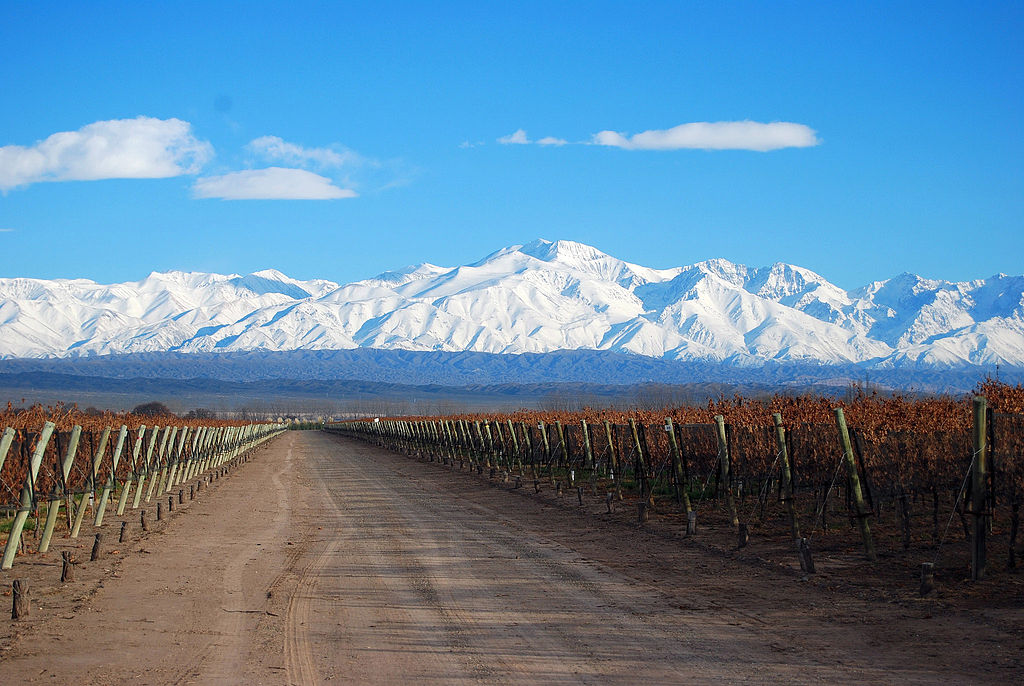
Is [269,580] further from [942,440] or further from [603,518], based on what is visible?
[942,440]

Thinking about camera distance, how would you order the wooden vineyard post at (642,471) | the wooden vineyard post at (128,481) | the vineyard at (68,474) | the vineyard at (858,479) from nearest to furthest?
the vineyard at (858,479) → the vineyard at (68,474) → the wooden vineyard post at (642,471) → the wooden vineyard post at (128,481)

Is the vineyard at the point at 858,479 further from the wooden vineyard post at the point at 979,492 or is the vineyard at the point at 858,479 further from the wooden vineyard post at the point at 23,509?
the wooden vineyard post at the point at 23,509

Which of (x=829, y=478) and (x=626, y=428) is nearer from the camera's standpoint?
(x=829, y=478)

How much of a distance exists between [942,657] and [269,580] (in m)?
8.40

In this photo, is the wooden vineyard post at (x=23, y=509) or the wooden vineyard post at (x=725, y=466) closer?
the wooden vineyard post at (x=23, y=509)

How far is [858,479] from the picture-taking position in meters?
15.4

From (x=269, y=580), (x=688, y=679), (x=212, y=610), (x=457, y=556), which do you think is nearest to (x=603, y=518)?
(x=457, y=556)

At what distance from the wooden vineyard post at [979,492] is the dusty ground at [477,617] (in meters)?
0.77

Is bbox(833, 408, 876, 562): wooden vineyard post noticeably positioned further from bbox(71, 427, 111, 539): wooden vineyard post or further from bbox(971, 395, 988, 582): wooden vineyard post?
bbox(71, 427, 111, 539): wooden vineyard post

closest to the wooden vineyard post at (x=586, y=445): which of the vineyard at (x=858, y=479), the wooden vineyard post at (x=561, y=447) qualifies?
the wooden vineyard post at (x=561, y=447)

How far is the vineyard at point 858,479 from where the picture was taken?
14000mm

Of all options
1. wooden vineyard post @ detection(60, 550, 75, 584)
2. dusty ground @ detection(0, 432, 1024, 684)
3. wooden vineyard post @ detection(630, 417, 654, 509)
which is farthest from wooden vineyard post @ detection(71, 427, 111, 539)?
wooden vineyard post @ detection(630, 417, 654, 509)

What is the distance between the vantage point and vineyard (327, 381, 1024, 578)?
14000 mm

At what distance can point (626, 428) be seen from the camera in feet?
109
